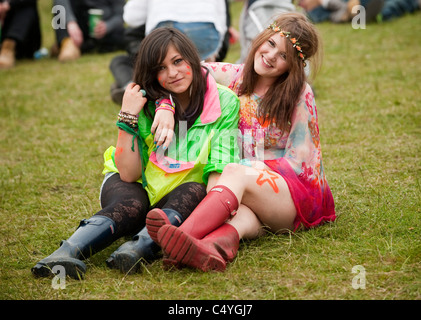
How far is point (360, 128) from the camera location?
390 cm

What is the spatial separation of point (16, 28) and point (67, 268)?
567 cm

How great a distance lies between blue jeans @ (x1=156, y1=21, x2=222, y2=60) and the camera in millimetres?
4129

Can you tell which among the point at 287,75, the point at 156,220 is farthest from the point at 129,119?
the point at 287,75

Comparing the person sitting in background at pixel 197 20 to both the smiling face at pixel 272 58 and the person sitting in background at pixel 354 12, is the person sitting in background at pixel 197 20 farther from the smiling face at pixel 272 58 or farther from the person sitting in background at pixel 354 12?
the person sitting in background at pixel 354 12

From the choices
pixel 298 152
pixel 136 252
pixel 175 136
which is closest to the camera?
pixel 136 252

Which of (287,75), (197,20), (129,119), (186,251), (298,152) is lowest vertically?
(186,251)

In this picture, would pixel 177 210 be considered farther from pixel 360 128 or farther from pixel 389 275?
pixel 360 128

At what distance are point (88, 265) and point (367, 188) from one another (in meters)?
1.48

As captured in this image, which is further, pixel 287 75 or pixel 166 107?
Answer: pixel 287 75

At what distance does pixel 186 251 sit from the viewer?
2.04 metres

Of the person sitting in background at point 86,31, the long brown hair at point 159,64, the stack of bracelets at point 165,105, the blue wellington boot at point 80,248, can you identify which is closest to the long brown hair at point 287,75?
the long brown hair at point 159,64

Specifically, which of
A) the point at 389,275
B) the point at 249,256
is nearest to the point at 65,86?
the point at 249,256

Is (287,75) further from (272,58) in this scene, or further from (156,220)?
(156,220)

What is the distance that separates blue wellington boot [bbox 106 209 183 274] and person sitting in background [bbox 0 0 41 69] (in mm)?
5302
